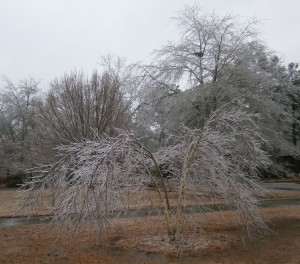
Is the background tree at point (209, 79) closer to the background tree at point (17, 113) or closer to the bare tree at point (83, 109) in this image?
the bare tree at point (83, 109)

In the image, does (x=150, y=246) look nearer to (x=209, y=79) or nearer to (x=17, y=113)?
(x=209, y=79)

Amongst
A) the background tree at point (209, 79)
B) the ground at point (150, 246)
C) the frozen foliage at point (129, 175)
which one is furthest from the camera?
the background tree at point (209, 79)

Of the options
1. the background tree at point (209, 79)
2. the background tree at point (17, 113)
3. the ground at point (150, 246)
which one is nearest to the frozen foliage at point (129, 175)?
the ground at point (150, 246)

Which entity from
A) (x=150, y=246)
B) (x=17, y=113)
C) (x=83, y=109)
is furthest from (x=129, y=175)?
(x=17, y=113)

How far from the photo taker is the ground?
800 cm

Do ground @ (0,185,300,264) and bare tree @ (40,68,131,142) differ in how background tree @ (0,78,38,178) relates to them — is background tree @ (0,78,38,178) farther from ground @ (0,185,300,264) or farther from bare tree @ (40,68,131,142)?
ground @ (0,185,300,264)

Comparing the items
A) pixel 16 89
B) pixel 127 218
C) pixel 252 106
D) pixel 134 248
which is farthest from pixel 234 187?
pixel 16 89

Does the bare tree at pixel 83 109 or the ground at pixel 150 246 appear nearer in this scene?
the ground at pixel 150 246

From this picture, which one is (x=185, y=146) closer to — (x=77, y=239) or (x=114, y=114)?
(x=77, y=239)

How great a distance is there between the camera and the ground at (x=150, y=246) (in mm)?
7996

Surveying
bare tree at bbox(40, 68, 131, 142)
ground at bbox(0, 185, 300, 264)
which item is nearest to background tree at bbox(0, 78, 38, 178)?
bare tree at bbox(40, 68, 131, 142)

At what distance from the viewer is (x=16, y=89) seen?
41.2 m

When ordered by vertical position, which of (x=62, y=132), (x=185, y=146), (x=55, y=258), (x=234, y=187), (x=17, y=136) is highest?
(x=17, y=136)

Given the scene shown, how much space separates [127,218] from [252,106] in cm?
781
